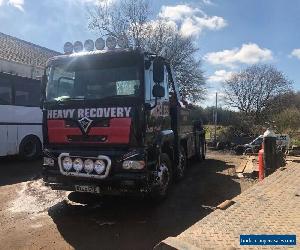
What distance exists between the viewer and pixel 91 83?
7211mm

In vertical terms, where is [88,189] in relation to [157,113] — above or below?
below

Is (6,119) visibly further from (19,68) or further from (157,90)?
(19,68)

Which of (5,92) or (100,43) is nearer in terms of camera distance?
(100,43)

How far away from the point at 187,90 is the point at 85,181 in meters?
28.7

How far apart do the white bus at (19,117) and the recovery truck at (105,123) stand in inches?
260

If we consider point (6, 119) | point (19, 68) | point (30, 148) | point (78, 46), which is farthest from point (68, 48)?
point (19, 68)

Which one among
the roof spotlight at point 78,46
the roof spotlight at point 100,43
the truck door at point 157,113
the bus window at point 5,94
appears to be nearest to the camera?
the truck door at point 157,113

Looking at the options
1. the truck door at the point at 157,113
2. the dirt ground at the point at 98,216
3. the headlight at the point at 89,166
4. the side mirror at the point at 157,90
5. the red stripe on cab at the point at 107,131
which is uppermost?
the side mirror at the point at 157,90

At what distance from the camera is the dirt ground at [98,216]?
5.76 m

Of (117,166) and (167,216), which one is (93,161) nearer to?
(117,166)

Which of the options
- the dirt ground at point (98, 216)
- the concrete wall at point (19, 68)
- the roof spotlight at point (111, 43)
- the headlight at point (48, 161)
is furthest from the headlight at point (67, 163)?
the concrete wall at point (19, 68)

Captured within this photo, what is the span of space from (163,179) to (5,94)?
26.6 feet

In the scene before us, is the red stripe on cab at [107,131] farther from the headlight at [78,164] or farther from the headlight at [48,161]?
the headlight at [78,164]

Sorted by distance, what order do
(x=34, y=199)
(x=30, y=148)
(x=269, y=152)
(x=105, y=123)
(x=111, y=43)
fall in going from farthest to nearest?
(x=30, y=148), (x=269, y=152), (x=34, y=199), (x=111, y=43), (x=105, y=123)
